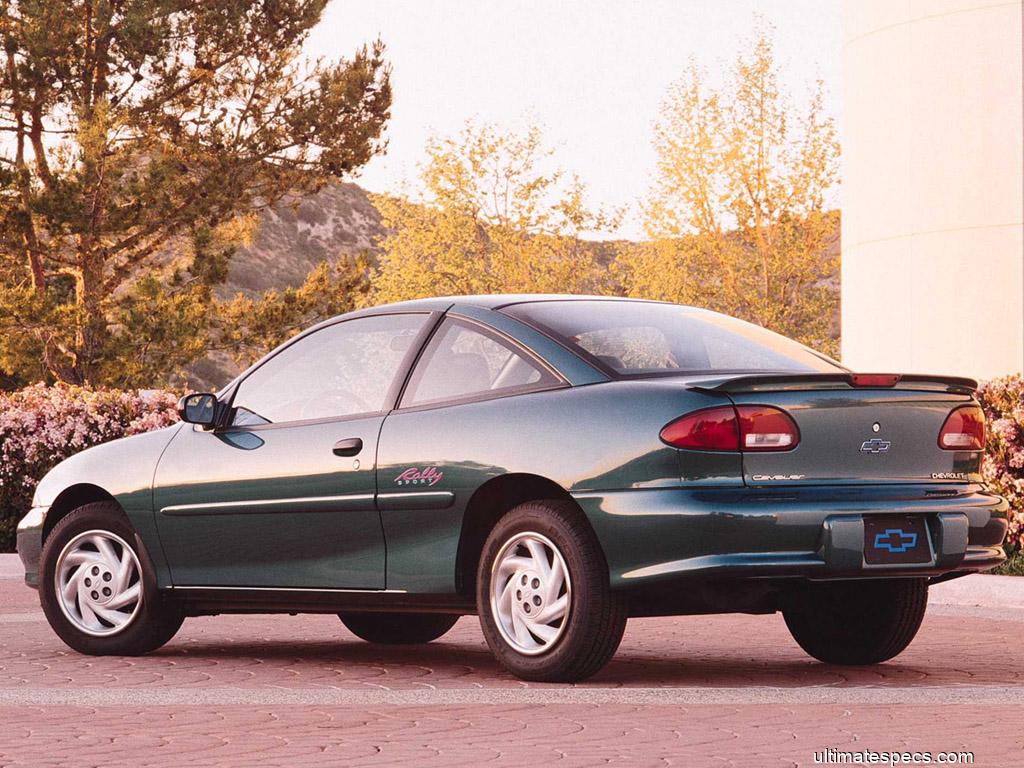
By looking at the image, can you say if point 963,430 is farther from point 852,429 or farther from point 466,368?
point 466,368

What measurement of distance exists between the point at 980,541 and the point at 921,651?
1935 mm

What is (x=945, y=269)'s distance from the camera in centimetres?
2539

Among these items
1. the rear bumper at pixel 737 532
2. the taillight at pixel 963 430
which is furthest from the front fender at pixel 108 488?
the taillight at pixel 963 430

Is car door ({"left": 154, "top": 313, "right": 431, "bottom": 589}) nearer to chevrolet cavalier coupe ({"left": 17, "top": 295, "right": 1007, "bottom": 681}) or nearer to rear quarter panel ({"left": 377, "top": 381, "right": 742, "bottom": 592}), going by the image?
chevrolet cavalier coupe ({"left": 17, "top": 295, "right": 1007, "bottom": 681})

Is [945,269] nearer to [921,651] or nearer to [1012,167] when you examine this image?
[1012,167]

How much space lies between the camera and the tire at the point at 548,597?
7.19 m

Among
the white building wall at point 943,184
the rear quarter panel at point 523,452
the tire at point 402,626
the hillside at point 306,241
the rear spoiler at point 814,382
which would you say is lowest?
the tire at point 402,626

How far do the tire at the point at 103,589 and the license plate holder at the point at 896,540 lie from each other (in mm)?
3562

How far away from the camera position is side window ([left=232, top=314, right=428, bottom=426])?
8359 millimetres

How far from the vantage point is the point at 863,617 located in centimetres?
843

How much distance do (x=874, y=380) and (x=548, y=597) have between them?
1580 millimetres

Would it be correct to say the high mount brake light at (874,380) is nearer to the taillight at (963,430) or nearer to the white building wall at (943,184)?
the taillight at (963,430)

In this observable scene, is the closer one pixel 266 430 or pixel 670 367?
pixel 670 367

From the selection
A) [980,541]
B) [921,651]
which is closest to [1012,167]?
[921,651]
